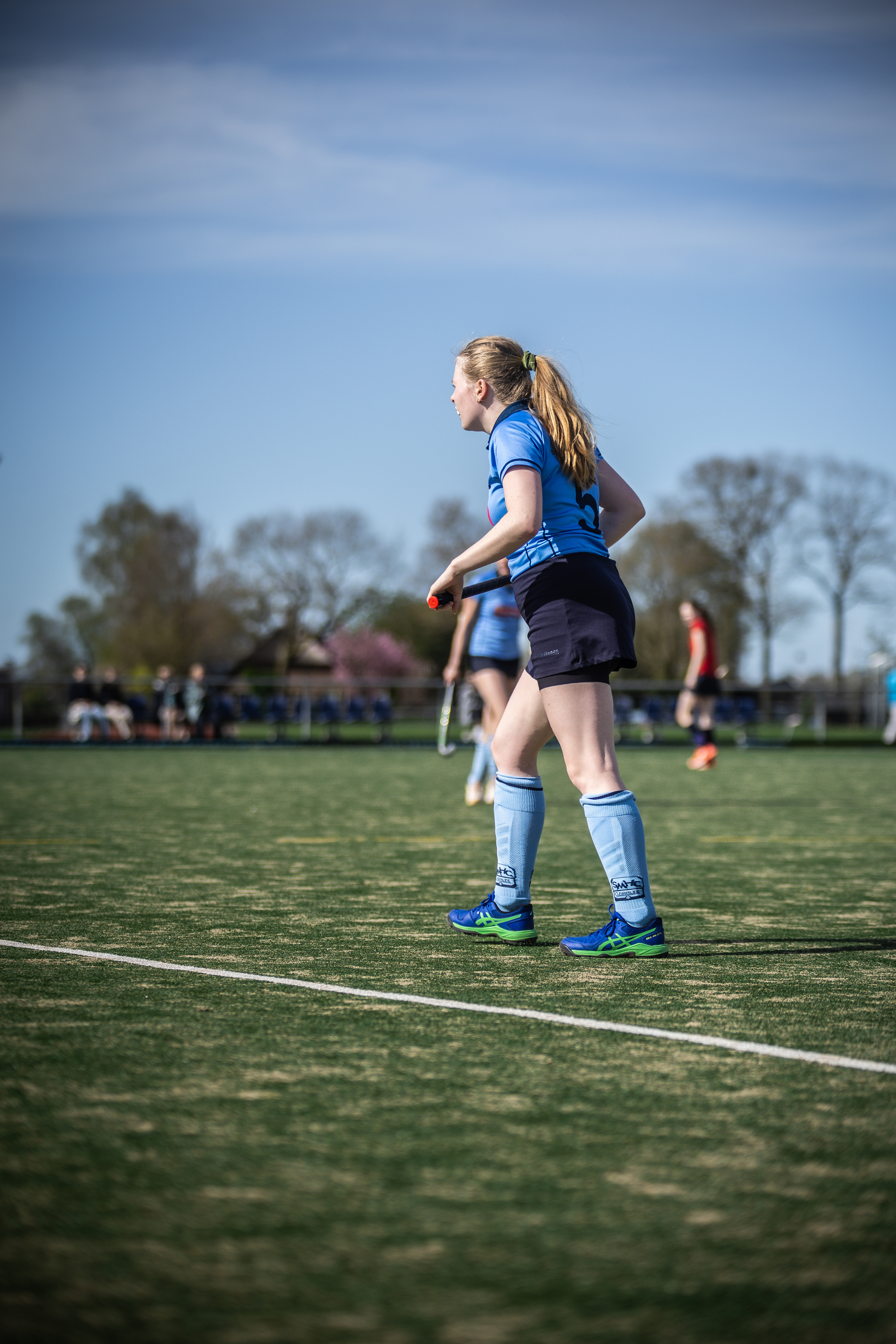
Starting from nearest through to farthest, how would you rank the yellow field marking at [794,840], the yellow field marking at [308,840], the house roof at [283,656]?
the yellow field marking at [308,840] → the yellow field marking at [794,840] → the house roof at [283,656]

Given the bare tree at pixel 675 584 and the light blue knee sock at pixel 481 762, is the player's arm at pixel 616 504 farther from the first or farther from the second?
the bare tree at pixel 675 584

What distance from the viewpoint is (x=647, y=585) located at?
6094 cm

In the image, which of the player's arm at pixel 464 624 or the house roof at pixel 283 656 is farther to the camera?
the house roof at pixel 283 656

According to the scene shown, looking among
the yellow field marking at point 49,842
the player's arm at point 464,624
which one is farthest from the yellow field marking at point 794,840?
the yellow field marking at point 49,842

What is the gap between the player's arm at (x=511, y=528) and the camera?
444 cm

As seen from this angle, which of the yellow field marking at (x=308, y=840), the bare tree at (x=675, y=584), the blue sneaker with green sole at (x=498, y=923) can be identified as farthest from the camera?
the bare tree at (x=675, y=584)

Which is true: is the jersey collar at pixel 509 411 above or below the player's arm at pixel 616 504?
above

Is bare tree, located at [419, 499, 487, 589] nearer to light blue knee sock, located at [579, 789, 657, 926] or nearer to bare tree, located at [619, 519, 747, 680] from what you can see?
bare tree, located at [619, 519, 747, 680]

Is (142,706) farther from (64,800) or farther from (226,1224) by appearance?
(226,1224)

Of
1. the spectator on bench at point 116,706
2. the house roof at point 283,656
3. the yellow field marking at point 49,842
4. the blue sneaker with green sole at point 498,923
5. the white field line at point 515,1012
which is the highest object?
the house roof at point 283,656

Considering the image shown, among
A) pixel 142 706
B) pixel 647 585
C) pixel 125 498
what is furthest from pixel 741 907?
pixel 125 498

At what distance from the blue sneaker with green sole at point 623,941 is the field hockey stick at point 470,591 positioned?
1216 mm

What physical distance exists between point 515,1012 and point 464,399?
2218 millimetres

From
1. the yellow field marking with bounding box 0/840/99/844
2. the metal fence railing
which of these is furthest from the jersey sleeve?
the metal fence railing
